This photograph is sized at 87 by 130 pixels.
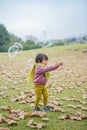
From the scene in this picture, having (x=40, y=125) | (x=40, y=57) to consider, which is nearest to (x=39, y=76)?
(x=40, y=57)

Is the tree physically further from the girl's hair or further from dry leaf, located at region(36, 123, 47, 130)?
dry leaf, located at region(36, 123, 47, 130)

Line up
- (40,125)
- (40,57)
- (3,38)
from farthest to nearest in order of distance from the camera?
(3,38), (40,57), (40,125)

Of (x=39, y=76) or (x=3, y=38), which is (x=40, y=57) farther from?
(x=3, y=38)

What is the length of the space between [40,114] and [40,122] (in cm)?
40

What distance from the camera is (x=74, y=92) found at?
8359 millimetres

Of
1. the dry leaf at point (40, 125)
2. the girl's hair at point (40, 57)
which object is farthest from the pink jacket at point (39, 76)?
the dry leaf at point (40, 125)

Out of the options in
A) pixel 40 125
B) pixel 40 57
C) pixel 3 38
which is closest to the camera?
pixel 40 125

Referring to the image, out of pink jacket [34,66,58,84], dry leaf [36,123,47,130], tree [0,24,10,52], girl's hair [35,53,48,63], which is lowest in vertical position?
dry leaf [36,123,47,130]

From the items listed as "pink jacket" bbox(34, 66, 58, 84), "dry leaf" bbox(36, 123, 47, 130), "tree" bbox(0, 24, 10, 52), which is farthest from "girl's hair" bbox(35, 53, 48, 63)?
"tree" bbox(0, 24, 10, 52)

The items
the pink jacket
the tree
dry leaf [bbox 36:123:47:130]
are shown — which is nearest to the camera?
dry leaf [bbox 36:123:47:130]

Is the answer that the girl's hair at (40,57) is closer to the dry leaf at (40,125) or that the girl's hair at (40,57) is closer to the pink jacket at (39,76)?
the pink jacket at (39,76)

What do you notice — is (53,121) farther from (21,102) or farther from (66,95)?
(66,95)

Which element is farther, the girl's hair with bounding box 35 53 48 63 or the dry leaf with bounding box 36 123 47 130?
the girl's hair with bounding box 35 53 48 63

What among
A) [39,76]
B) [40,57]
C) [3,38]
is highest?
[3,38]
